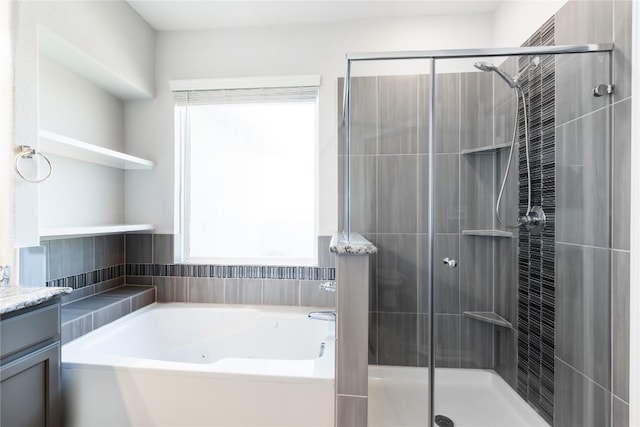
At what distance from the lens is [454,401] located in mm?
1411

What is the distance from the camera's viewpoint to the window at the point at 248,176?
7.47 feet

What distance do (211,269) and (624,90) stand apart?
250 cm

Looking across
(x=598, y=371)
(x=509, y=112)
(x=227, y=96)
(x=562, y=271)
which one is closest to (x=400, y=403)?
(x=598, y=371)

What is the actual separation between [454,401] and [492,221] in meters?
0.88

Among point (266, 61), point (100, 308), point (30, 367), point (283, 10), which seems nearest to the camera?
point (30, 367)

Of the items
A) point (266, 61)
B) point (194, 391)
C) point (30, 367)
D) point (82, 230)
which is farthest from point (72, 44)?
point (194, 391)

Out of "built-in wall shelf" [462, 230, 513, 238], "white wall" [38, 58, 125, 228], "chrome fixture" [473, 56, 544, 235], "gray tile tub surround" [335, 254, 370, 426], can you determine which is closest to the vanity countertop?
"white wall" [38, 58, 125, 228]

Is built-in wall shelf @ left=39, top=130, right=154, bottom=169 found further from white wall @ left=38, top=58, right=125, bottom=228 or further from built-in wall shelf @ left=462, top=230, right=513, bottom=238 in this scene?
built-in wall shelf @ left=462, top=230, right=513, bottom=238

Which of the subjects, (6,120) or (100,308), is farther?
(100,308)

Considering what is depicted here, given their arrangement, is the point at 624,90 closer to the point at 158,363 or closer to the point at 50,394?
the point at 158,363

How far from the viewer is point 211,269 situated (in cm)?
229

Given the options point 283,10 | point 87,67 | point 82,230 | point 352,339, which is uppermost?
point 283,10
